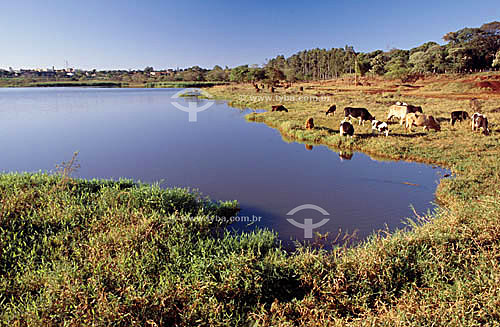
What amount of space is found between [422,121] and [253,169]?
26.1 feet

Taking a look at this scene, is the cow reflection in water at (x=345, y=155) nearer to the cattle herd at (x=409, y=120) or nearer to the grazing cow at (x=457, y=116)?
the cattle herd at (x=409, y=120)

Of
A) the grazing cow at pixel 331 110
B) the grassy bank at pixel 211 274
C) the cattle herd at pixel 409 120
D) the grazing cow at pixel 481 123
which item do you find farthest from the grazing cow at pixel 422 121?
the grassy bank at pixel 211 274

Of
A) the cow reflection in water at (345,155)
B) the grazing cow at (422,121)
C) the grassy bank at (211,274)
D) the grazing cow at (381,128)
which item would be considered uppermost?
the grazing cow at (422,121)

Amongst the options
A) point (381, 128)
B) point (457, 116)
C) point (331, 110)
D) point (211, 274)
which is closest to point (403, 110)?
point (457, 116)

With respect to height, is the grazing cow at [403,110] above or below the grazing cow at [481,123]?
above

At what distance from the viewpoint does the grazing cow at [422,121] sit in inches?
486

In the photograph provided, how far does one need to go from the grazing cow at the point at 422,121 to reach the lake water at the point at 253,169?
388 centimetres

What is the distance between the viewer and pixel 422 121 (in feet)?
41.0

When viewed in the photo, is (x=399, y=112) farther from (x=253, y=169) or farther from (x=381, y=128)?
(x=253, y=169)

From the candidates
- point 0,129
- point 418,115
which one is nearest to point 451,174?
point 418,115

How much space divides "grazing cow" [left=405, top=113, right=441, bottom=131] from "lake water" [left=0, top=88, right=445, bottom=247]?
3.88 meters

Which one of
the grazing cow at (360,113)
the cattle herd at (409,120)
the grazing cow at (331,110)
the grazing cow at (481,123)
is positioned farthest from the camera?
the grazing cow at (331,110)

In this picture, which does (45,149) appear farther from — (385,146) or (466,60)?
(466,60)

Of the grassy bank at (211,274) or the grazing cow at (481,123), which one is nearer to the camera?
the grassy bank at (211,274)
